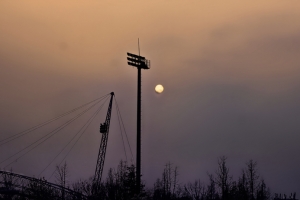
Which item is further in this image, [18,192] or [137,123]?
[137,123]

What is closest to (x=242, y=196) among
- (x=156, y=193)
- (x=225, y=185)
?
(x=225, y=185)

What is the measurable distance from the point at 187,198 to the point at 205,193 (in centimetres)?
809

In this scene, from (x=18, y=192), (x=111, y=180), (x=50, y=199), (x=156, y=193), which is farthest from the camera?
(x=156, y=193)

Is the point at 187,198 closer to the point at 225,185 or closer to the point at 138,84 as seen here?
the point at 225,185

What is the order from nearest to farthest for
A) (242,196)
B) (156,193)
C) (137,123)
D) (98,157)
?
1. (137,123)
2. (98,157)
3. (242,196)
4. (156,193)

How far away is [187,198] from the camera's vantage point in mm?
193000

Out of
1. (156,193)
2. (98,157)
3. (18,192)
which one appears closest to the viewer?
(18,192)

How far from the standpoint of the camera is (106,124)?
136375 mm

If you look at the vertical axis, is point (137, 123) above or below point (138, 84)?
below

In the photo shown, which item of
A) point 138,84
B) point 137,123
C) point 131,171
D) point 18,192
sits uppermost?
point 138,84

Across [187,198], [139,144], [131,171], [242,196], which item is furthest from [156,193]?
[139,144]

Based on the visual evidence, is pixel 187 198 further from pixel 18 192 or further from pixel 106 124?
pixel 18 192

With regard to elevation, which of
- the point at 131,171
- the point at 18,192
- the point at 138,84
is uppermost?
the point at 138,84

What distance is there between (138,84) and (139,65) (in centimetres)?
403
